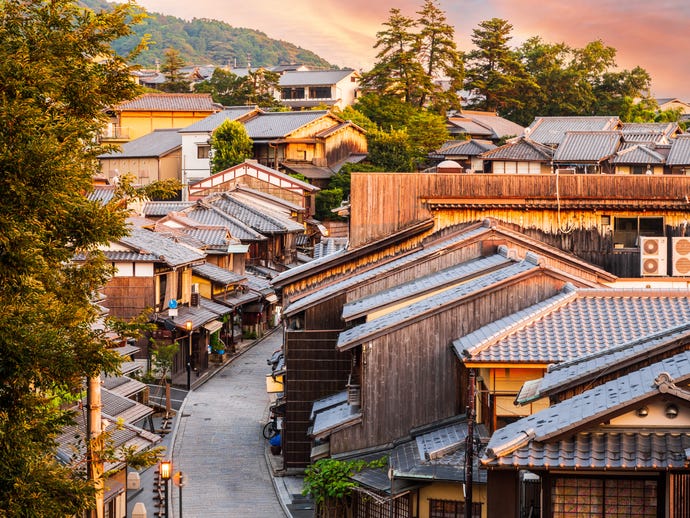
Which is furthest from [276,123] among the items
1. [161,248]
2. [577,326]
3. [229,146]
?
[577,326]

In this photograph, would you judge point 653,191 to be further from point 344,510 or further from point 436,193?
point 344,510

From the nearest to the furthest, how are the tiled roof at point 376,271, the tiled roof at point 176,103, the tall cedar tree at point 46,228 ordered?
the tall cedar tree at point 46,228
the tiled roof at point 376,271
the tiled roof at point 176,103

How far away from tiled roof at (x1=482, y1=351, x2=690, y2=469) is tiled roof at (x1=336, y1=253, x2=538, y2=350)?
10576 mm

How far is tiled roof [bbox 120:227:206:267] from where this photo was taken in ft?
133

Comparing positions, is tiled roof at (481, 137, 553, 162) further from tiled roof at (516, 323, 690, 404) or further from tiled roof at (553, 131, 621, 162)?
tiled roof at (516, 323, 690, 404)

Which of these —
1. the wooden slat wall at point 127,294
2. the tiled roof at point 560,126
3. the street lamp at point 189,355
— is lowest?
the street lamp at point 189,355

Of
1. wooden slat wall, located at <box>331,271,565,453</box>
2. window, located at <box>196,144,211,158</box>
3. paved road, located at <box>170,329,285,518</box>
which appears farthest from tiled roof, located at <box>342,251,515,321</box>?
window, located at <box>196,144,211,158</box>

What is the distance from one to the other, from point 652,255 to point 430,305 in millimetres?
10479

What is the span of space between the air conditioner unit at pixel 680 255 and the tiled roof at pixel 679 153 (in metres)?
32.4

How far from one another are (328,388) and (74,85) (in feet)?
44.9

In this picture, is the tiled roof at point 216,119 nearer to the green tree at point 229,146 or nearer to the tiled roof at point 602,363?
the green tree at point 229,146

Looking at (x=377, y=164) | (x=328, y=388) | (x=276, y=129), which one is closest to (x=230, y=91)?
(x=276, y=129)

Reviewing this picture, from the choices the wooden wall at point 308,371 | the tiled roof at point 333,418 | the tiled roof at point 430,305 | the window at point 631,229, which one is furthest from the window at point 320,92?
the tiled roof at point 430,305

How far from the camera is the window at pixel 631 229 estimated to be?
3075cm
